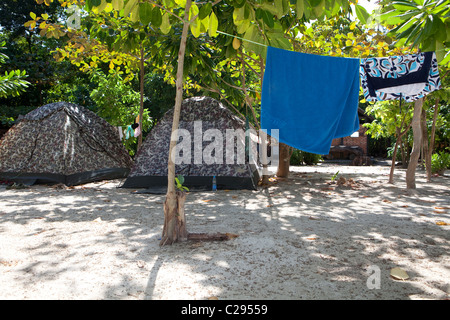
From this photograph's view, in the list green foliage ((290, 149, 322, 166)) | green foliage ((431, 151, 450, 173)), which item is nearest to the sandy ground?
Answer: green foliage ((431, 151, 450, 173))

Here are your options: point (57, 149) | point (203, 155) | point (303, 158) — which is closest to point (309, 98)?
point (203, 155)

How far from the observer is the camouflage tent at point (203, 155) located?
669cm

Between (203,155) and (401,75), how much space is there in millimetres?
3646

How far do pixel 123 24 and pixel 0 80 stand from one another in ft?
7.20

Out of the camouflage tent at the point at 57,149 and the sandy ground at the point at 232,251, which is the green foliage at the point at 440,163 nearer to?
the sandy ground at the point at 232,251

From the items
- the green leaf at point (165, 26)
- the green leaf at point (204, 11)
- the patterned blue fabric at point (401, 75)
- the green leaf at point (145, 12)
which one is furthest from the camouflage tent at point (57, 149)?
the patterned blue fabric at point (401, 75)

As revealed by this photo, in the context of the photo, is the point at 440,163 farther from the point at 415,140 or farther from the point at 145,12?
the point at 145,12

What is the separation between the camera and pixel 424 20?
2852mm

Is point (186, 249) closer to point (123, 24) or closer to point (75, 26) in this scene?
point (123, 24)

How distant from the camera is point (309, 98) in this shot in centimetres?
407

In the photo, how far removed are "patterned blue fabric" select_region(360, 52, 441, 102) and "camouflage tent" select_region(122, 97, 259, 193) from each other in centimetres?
284

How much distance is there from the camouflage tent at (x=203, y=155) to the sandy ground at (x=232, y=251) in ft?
3.82

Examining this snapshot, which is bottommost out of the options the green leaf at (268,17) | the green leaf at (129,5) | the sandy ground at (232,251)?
the sandy ground at (232,251)

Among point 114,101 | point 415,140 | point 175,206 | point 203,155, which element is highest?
point 114,101
